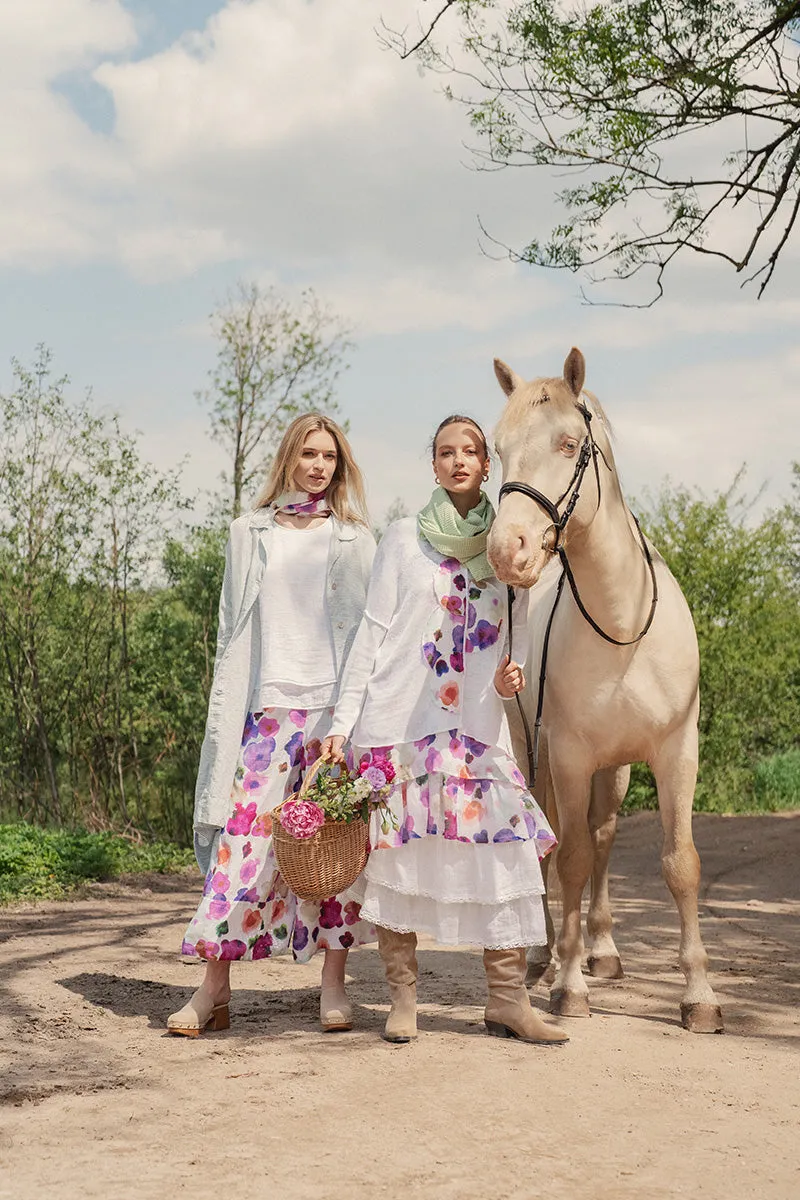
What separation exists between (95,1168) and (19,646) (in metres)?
9.42

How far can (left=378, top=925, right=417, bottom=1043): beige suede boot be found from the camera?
13.6 feet

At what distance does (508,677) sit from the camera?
13.2 ft

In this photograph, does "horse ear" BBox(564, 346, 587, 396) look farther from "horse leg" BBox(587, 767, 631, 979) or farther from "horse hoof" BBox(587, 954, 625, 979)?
"horse hoof" BBox(587, 954, 625, 979)

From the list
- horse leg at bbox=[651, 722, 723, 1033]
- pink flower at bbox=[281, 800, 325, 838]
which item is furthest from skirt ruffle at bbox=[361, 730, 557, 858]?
horse leg at bbox=[651, 722, 723, 1033]

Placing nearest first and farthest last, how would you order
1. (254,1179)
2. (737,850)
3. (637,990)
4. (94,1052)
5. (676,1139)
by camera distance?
(254,1179), (676,1139), (94,1052), (637,990), (737,850)

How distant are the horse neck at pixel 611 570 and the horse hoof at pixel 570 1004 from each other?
139 cm

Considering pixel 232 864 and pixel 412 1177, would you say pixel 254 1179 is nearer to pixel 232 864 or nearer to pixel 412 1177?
pixel 412 1177

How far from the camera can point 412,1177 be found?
114 inches

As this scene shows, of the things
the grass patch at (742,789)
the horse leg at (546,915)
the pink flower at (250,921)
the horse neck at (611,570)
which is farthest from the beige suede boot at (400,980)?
the grass patch at (742,789)

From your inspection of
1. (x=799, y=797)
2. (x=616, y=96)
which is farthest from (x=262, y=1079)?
(x=799, y=797)

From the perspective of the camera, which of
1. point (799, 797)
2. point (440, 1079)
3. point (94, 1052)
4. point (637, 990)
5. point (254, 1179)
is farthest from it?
point (799, 797)

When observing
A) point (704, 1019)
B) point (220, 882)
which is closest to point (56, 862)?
point (220, 882)

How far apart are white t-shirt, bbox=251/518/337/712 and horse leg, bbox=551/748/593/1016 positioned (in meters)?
1.02

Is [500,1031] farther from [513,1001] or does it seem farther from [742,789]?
[742,789]
